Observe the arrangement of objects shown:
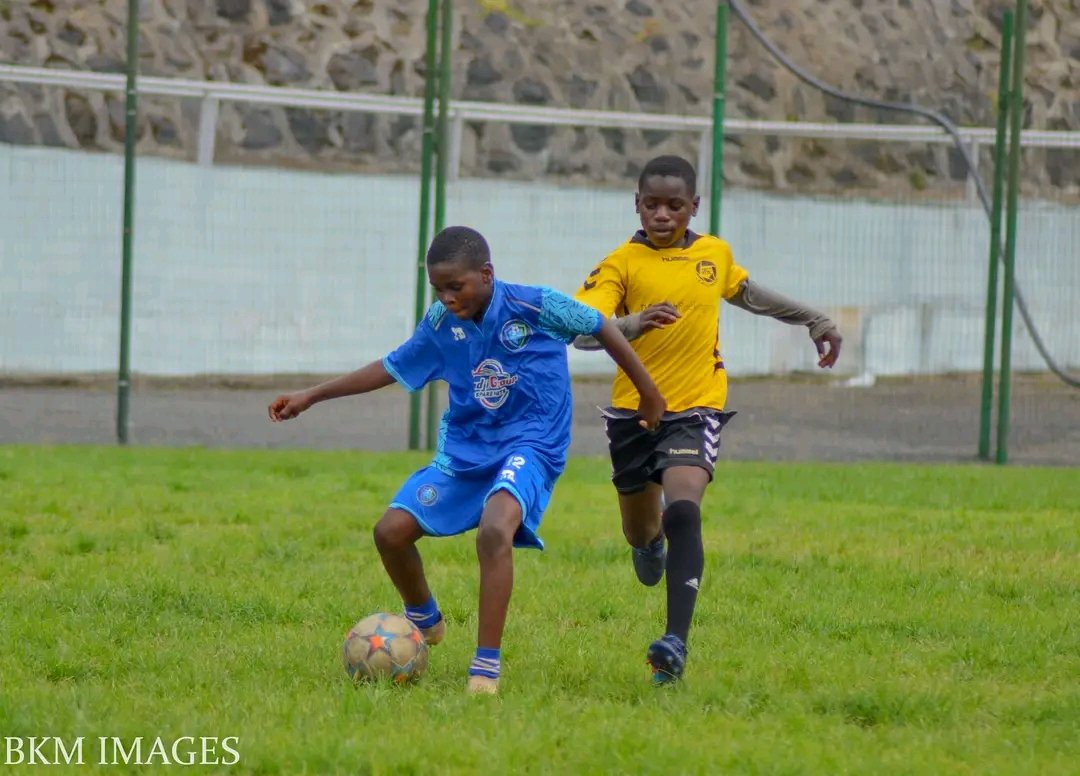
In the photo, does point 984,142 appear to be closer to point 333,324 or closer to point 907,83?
point 907,83

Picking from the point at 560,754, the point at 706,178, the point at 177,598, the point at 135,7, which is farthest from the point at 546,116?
the point at 560,754

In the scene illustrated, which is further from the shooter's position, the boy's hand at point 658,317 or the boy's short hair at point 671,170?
the boy's short hair at point 671,170

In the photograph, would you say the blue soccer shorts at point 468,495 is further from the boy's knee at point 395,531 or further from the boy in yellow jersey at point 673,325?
the boy in yellow jersey at point 673,325

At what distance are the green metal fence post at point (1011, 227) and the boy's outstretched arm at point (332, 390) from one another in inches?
321

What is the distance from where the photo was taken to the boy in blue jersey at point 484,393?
5512 mm

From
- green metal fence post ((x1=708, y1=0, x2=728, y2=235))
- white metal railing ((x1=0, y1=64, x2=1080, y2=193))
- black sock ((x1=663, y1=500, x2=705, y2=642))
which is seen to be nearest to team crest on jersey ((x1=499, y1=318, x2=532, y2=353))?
black sock ((x1=663, y1=500, x2=705, y2=642))

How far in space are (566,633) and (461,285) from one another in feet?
5.04

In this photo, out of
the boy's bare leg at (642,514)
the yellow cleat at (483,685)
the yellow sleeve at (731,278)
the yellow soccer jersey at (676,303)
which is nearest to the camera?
the yellow cleat at (483,685)

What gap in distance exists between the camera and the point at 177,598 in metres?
6.77

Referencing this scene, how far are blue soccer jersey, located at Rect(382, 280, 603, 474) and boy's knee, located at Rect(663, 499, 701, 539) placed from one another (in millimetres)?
434

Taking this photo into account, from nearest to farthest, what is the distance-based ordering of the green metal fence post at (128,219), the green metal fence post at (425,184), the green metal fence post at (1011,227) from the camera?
the green metal fence post at (128,219) < the green metal fence post at (425,184) < the green metal fence post at (1011,227)

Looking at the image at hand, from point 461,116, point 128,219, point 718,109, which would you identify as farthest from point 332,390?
point 461,116

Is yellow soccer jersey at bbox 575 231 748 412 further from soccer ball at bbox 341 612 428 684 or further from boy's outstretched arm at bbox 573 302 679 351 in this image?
soccer ball at bbox 341 612 428 684

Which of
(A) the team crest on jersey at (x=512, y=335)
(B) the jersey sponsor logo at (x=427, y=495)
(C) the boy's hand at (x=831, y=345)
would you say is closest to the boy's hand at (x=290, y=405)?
(B) the jersey sponsor logo at (x=427, y=495)
